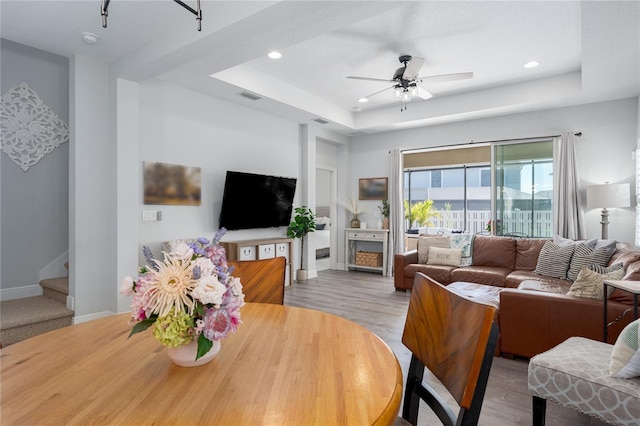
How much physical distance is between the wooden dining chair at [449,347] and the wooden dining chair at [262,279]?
90cm

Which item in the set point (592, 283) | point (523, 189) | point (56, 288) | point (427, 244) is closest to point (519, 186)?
point (523, 189)

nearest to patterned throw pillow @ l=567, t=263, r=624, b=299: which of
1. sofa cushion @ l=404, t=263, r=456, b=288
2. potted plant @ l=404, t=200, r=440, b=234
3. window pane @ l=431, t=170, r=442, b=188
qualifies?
sofa cushion @ l=404, t=263, r=456, b=288

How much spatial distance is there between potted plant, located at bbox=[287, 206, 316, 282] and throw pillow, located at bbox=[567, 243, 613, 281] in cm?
366

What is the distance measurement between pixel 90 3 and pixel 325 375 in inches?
128

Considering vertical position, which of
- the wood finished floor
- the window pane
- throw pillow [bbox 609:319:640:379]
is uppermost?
the window pane

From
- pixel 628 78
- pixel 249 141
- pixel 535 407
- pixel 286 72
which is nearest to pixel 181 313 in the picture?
pixel 535 407

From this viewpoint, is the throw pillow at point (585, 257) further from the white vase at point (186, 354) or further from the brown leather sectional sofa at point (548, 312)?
the white vase at point (186, 354)

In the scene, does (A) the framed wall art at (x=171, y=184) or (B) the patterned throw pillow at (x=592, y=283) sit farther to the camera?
(A) the framed wall art at (x=171, y=184)

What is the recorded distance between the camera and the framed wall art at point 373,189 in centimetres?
711

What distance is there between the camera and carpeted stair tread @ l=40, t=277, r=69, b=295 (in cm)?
368

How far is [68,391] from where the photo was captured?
894mm

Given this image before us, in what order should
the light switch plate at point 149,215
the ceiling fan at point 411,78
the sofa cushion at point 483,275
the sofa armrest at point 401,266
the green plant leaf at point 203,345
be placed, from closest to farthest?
the green plant leaf at point 203,345 → the ceiling fan at point 411,78 → the light switch plate at point 149,215 → the sofa cushion at point 483,275 → the sofa armrest at point 401,266

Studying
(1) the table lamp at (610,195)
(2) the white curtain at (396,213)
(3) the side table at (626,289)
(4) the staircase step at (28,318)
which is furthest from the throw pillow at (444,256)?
(4) the staircase step at (28,318)

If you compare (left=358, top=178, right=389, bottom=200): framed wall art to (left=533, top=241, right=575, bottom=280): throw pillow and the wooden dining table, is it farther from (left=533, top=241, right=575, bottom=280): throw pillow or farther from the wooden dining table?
the wooden dining table
